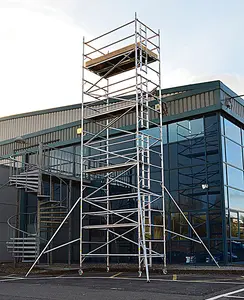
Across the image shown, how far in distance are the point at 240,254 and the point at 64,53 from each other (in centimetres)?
1081

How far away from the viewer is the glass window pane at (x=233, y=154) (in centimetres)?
1700

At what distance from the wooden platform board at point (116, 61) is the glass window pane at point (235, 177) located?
16.9 feet

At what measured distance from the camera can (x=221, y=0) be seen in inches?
563

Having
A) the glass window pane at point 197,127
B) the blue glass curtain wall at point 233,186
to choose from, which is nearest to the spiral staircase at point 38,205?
the glass window pane at point 197,127

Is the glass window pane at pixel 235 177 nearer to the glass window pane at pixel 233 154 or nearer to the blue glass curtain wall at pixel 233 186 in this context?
the blue glass curtain wall at pixel 233 186

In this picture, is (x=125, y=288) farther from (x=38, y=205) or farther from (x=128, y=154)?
(x=38, y=205)

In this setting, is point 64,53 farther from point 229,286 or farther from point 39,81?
point 229,286

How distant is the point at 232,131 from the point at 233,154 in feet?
3.18

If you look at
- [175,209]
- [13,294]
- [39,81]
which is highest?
[39,81]

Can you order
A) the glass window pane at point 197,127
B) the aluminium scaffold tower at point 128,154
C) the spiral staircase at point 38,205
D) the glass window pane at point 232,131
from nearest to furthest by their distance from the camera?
the aluminium scaffold tower at point 128,154, the glass window pane at point 197,127, the glass window pane at point 232,131, the spiral staircase at point 38,205

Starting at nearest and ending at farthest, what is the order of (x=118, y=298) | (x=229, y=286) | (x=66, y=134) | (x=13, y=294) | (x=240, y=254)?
(x=118, y=298) < (x=13, y=294) < (x=229, y=286) < (x=240, y=254) < (x=66, y=134)

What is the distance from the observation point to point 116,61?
16.0m

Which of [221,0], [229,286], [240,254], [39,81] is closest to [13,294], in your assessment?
[229,286]

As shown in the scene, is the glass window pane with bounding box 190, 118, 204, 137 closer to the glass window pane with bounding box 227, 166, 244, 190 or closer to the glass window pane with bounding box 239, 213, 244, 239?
the glass window pane with bounding box 227, 166, 244, 190
